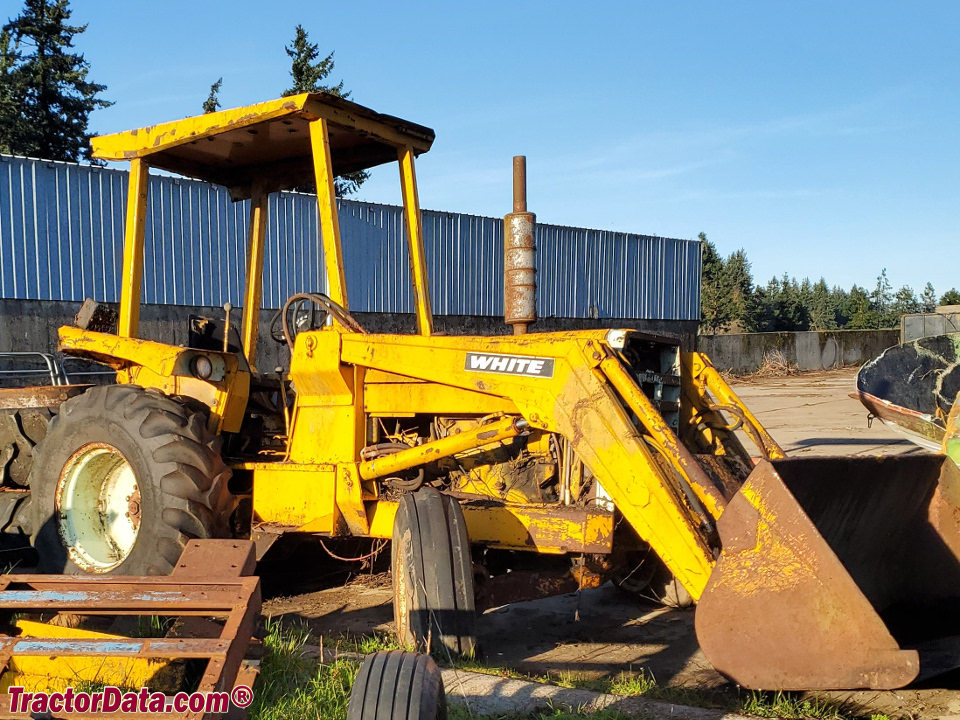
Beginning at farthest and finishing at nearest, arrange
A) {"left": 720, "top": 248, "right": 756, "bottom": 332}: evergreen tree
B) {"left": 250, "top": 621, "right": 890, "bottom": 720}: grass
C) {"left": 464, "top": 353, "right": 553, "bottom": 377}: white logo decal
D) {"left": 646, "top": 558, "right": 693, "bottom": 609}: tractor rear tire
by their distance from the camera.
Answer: {"left": 720, "top": 248, "right": 756, "bottom": 332}: evergreen tree → {"left": 646, "top": 558, "right": 693, "bottom": 609}: tractor rear tire → {"left": 464, "top": 353, "right": 553, "bottom": 377}: white logo decal → {"left": 250, "top": 621, "right": 890, "bottom": 720}: grass

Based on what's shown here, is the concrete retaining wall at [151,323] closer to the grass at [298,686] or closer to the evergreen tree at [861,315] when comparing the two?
the grass at [298,686]

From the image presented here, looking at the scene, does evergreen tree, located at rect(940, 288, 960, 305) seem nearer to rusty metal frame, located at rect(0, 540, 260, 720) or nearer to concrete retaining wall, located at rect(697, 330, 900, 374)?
concrete retaining wall, located at rect(697, 330, 900, 374)

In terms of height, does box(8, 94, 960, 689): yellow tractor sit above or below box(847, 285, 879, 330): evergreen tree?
below

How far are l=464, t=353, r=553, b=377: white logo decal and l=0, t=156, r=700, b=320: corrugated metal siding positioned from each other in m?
12.1

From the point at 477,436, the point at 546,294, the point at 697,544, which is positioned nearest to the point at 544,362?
the point at 477,436

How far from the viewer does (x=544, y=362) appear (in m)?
4.52

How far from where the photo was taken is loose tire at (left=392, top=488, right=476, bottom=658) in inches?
165

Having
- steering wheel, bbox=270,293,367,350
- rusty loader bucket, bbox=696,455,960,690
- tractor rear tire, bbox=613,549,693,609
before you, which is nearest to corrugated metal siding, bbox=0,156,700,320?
steering wheel, bbox=270,293,367,350

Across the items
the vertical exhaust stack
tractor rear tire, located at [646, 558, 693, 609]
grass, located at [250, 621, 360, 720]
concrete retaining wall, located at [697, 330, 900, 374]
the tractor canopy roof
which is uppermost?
the tractor canopy roof

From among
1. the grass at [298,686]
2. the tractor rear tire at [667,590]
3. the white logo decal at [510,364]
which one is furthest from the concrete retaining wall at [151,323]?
the grass at [298,686]

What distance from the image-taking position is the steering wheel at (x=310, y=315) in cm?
515

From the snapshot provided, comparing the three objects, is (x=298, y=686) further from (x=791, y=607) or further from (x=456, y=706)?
(x=791, y=607)

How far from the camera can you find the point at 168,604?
3289 mm

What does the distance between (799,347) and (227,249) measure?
63.6ft
